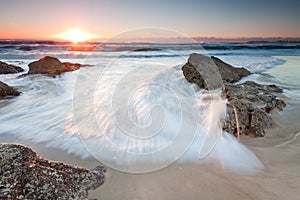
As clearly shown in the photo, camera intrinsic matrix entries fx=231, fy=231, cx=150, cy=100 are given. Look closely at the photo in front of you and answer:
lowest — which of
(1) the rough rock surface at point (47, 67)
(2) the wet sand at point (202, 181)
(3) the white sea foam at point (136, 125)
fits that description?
(2) the wet sand at point (202, 181)

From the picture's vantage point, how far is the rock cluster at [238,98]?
3.20m

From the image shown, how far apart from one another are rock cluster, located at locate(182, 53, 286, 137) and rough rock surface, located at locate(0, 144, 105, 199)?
1995mm

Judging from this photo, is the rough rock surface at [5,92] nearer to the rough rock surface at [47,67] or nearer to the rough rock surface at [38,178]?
the rough rock surface at [47,67]

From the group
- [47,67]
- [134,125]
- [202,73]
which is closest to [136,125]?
[134,125]

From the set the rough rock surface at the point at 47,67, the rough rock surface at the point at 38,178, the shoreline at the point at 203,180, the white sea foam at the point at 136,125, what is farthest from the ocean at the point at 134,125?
the rough rock surface at the point at 47,67

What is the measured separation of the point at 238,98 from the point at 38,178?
3.34 m

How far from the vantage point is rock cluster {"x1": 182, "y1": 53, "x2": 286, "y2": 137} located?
320 cm

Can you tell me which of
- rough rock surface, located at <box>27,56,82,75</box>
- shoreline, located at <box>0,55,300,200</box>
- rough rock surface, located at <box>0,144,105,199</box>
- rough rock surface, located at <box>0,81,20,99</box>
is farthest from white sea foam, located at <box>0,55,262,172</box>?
rough rock surface, located at <box>27,56,82,75</box>

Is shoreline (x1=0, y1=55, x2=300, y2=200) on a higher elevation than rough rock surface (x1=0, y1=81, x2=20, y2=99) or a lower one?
lower

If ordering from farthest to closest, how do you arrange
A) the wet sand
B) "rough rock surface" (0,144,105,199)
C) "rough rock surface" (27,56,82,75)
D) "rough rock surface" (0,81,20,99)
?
"rough rock surface" (27,56,82,75)
"rough rock surface" (0,81,20,99)
the wet sand
"rough rock surface" (0,144,105,199)

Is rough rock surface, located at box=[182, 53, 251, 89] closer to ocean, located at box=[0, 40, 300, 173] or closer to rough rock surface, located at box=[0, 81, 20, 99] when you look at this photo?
ocean, located at box=[0, 40, 300, 173]

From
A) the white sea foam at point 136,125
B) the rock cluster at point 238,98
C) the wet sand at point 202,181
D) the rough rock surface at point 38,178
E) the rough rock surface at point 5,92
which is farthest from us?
the rough rock surface at point 5,92

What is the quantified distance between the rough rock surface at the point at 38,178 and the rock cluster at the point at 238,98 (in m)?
2.00

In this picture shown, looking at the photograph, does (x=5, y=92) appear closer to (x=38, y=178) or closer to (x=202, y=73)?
(x=38, y=178)
